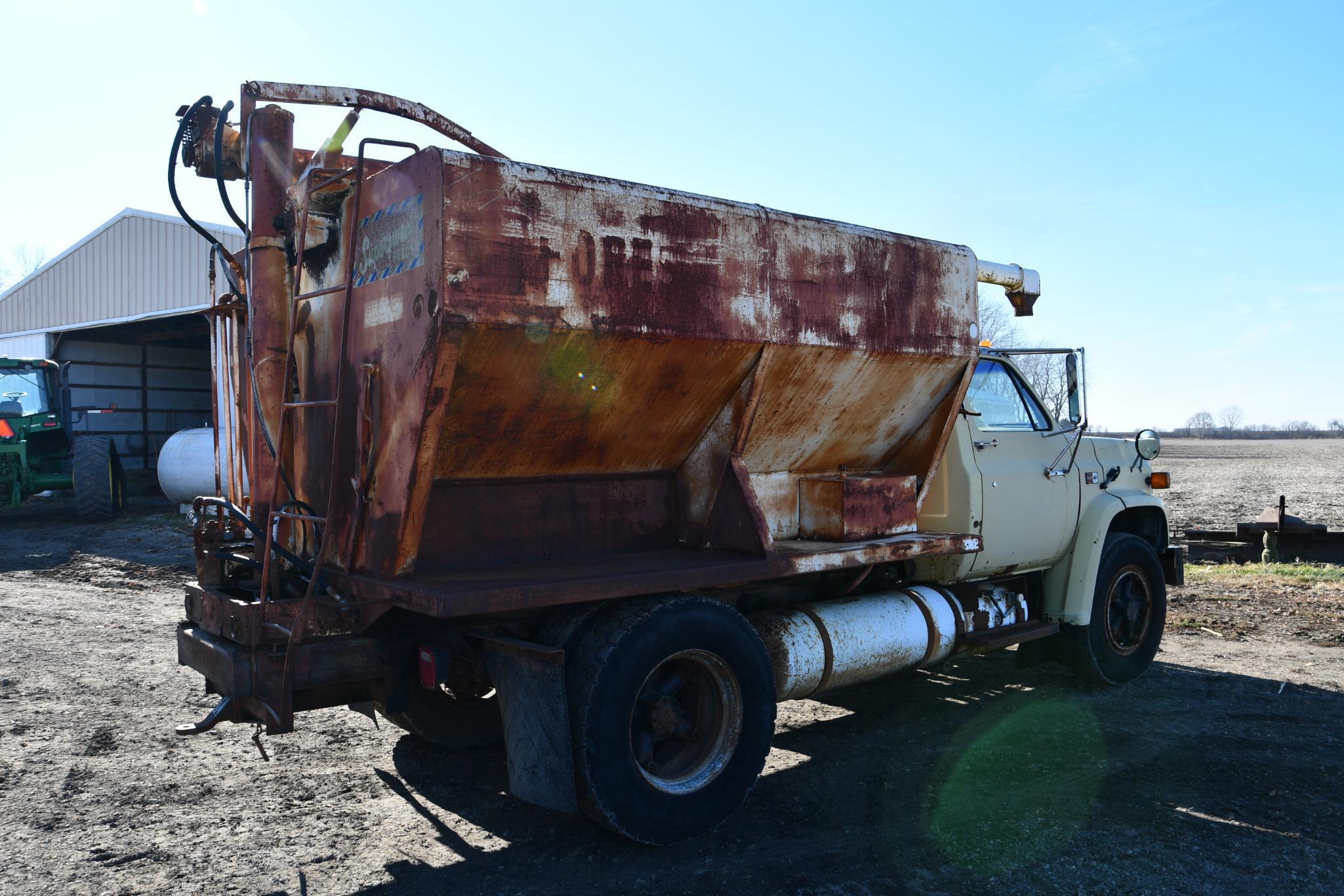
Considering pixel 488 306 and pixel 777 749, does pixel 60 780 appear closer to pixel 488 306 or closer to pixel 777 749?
pixel 488 306

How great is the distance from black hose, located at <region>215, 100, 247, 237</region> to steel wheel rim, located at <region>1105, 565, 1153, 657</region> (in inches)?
233

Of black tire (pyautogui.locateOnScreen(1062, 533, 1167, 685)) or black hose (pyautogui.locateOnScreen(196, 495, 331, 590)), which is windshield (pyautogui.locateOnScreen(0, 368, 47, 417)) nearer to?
black hose (pyautogui.locateOnScreen(196, 495, 331, 590))

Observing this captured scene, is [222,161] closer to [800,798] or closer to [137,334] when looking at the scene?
[800,798]

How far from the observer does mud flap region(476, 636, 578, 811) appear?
386cm

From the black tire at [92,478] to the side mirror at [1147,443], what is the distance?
578 inches

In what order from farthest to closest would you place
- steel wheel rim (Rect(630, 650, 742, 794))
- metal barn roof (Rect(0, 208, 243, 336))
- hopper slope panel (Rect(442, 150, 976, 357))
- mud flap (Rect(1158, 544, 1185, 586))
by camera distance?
1. metal barn roof (Rect(0, 208, 243, 336))
2. mud flap (Rect(1158, 544, 1185, 586))
3. steel wheel rim (Rect(630, 650, 742, 794))
4. hopper slope panel (Rect(442, 150, 976, 357))

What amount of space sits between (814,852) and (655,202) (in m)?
2.79

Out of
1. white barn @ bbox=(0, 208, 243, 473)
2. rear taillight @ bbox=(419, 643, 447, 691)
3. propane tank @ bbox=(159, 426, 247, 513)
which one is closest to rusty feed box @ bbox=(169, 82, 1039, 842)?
rear taillight @ bbox=(419, 643, 447, 691)

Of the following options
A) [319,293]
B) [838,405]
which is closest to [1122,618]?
[838,405]

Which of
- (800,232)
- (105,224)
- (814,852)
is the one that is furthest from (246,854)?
(105,224)

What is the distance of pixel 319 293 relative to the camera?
4324mm

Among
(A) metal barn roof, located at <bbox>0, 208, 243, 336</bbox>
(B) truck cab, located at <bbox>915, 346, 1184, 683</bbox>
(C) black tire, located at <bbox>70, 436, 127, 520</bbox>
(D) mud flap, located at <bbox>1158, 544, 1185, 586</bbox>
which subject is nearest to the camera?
(B) truck cab, located at <bbox>915, 346, 1184, 683</bbox>

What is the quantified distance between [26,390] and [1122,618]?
17.0 m

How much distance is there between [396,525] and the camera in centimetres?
398
